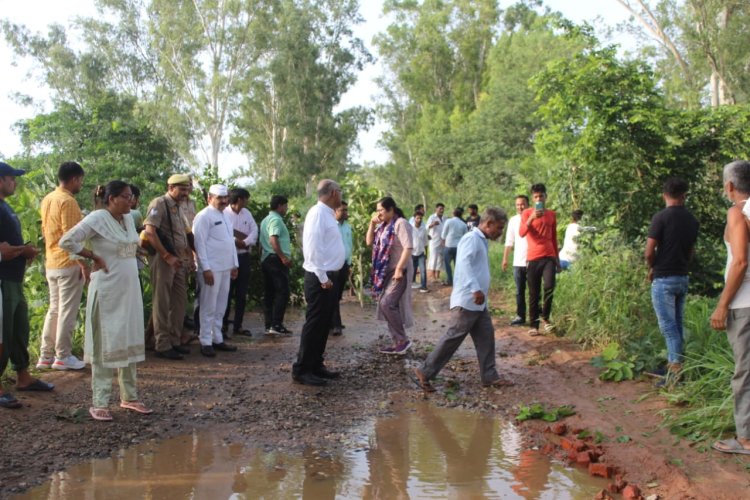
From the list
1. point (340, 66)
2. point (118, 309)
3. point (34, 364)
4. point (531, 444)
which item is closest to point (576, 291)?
point (531, 444)

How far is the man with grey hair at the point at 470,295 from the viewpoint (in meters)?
6.23

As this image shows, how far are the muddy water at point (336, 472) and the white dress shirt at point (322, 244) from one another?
5.81 ft

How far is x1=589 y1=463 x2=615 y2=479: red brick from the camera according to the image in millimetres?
4285

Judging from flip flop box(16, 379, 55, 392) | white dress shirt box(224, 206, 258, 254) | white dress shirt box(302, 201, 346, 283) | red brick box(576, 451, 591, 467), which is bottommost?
red brick box(576, 451, 591, 467)

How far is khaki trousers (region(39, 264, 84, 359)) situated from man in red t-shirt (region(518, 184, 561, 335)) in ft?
17.8

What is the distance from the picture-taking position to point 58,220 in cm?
604

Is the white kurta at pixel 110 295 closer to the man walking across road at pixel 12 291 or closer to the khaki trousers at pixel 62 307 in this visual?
the man walking across road at pixel 12 291

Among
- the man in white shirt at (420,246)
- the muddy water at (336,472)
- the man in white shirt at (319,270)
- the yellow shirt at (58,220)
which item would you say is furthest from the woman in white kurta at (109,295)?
the man in white shirt at (420,246)

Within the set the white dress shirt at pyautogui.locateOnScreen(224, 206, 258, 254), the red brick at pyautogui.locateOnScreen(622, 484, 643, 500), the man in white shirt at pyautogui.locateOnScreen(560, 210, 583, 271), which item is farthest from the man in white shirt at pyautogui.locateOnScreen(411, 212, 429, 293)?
the red brick at pyautogui.locateOnScreen(622, 484, 643, 500)

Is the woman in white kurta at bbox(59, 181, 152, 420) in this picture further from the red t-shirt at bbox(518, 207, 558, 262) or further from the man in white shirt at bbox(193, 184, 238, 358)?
the red t-shirt at bbox(518, 207, 558, 262)

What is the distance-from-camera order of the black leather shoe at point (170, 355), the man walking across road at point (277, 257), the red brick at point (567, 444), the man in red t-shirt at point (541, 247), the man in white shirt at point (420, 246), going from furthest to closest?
Answer: the man in white shirt at point (420, 246) → the man walking across road at point (277, 257) → the man in red t-shirt at point (541, 247) → the black leather shoe at point (170, 355) → the red brick at point (567, 444)

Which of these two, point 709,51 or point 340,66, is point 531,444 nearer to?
point 709,51

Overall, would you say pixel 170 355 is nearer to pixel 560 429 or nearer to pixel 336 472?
pixel 336 472

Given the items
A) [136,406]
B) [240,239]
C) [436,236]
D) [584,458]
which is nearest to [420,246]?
[436,236]
